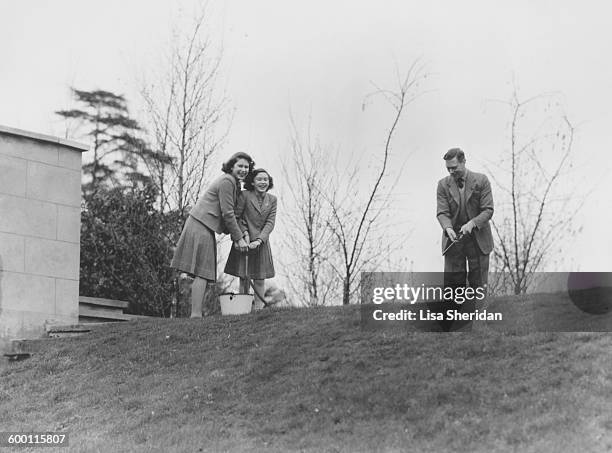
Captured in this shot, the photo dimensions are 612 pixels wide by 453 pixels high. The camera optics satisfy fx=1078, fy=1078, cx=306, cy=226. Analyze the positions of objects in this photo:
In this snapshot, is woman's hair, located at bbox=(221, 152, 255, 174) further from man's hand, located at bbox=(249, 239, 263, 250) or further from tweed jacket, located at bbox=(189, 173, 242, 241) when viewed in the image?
man's hand, located at bbox=(249, 239, 263, 250)

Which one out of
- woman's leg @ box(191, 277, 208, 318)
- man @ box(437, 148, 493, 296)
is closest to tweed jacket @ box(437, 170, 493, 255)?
man @ box(437, 148, 493, 296)

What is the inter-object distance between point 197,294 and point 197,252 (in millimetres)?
549

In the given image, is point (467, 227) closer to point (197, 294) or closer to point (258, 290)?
point (258, 290)

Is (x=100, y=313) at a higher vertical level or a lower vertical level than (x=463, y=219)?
lower

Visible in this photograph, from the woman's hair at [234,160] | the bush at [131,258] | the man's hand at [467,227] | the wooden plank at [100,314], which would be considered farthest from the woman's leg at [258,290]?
the bush at [131,258]

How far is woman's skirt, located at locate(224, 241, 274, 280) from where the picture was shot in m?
14.1

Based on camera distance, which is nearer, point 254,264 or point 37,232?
point 254,264

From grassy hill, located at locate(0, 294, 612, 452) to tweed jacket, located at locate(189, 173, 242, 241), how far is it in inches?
53.7

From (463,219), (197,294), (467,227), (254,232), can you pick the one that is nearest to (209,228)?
(254,232)

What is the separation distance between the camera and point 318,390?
993 cm

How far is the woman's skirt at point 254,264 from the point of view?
14.1 meters

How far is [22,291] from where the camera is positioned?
14.8m

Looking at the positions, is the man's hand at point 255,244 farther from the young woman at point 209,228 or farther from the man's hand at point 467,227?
the man's hand at point 467,227

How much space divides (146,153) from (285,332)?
10468mm
